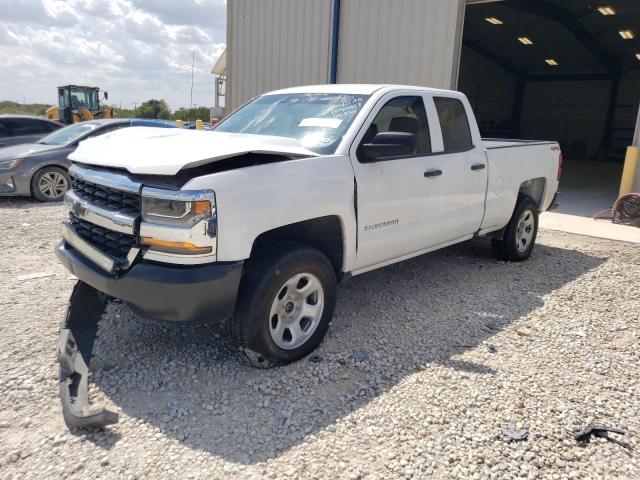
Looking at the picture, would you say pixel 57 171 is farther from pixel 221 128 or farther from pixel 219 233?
pixel 219 233

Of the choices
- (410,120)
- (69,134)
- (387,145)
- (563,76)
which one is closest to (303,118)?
(387,145)

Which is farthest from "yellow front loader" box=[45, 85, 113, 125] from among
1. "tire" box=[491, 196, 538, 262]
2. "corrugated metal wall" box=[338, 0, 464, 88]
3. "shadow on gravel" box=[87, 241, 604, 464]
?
"shadow on gravel" box=[87, 241, 604, 464]

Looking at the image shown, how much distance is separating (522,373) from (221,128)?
328 cm

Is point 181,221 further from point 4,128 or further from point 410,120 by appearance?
point 4,128

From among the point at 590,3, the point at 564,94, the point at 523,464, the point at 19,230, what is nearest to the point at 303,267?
the point at 523,464

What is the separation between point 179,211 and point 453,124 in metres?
3.21

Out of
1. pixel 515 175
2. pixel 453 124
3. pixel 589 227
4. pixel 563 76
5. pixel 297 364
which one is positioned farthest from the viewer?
pixel 563 76

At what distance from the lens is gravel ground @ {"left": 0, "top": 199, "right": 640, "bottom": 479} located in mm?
2615

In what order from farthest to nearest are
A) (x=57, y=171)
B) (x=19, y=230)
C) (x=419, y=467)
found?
(x=57, y=171) → (x=19, y=230) → (x=419, y=467)

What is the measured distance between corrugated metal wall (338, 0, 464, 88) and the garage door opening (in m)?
7.82

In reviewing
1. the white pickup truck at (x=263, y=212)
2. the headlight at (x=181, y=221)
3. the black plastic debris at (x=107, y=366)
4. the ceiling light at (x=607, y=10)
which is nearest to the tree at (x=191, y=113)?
the ceiling light at (x=607, y=10)

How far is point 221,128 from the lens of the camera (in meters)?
4.79

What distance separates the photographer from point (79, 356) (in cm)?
328

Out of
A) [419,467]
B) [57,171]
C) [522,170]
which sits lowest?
[419,467]
